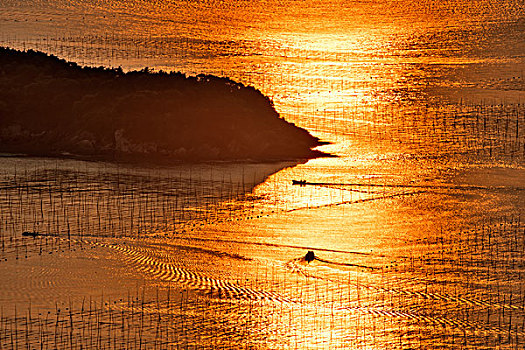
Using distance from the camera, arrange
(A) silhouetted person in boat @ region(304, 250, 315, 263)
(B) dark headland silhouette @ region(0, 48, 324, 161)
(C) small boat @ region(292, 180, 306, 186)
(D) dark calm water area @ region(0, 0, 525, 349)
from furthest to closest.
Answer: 1. (B) dark headland silhouette @ region(0, 48, 324, 161)
2. (C) small boat @ region(292, 180, 306, 186)
3. (A) silhouetted person in boat @ region(304, 250, 315, 263)
4. (D) dark calm water area @ region(0, 0, 525, 349)

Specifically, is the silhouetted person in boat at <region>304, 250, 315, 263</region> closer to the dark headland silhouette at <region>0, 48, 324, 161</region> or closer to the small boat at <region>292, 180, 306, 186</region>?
the small boat at <region>292, 180, 306, 186</region>

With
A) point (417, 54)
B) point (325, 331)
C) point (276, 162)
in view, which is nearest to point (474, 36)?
point (417, 54)

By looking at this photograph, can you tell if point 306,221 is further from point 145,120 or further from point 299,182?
point 145,120

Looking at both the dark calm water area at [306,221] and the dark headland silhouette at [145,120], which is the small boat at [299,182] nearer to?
the dark calm water area at [306,221]

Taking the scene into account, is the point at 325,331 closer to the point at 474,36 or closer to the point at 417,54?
the point at 417,54

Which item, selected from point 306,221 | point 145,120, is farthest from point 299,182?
point 145,120

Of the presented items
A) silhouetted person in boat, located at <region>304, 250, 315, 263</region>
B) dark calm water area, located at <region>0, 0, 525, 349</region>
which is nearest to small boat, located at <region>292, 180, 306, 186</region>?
dark calm water area, located at <region>0, 0, 525, 349</region>
